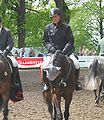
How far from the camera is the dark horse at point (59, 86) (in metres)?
8.91

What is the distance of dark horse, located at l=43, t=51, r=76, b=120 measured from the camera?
8906 millimetres

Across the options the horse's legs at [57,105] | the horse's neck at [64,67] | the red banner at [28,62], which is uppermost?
the horse's neck at [64,67]

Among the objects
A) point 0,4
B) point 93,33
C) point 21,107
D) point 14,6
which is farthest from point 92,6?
point 21,107

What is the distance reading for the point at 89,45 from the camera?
6994 centimetres

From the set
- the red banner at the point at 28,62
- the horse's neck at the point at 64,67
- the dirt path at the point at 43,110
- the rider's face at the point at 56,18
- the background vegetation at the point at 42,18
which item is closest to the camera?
the horse's neck at the point at 64,67

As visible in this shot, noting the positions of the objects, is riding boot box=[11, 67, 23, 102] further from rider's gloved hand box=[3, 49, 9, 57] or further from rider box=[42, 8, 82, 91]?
rider box=[42, 8, 82, 91]

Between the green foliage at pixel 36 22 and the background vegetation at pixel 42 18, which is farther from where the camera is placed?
the green foliage at pixel 36 22

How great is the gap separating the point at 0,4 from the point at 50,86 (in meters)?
28.1

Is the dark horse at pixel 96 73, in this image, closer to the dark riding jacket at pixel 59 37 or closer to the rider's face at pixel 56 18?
the dark riding jacket at pixel 59 37

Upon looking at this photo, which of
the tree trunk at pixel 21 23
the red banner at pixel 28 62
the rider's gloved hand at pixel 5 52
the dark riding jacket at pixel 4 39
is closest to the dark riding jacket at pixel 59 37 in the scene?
the rider's gloved hand at pixel 5 52

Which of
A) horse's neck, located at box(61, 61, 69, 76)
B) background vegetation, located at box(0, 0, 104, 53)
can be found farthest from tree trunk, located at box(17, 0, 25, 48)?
horse's neck, located at box(61, 61, 69, 76)

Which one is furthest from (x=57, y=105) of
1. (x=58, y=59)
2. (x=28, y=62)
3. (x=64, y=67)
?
(x=28, y=62)

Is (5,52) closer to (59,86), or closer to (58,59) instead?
(58,59)

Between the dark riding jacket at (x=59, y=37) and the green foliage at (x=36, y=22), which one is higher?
the green foliage at (x=36, y=22)
